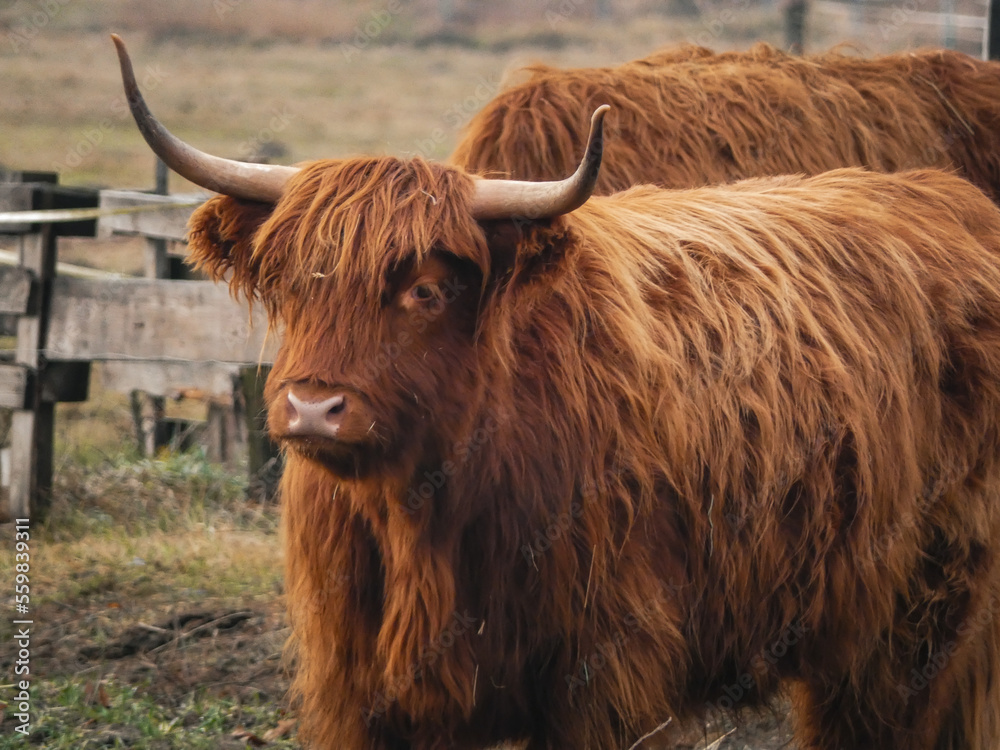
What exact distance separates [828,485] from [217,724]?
226 centimetres

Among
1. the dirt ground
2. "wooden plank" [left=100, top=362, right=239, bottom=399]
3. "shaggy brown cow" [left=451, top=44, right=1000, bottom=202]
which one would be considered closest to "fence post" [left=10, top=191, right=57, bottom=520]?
"wooden plank" [left=100, top=362, right=239, bottom=399]

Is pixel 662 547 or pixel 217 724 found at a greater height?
pixel 662 547

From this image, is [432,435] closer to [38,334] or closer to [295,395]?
[295,395]

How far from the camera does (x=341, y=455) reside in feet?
8.84

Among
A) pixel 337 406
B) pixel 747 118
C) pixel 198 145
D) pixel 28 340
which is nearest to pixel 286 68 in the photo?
pixel 198 145

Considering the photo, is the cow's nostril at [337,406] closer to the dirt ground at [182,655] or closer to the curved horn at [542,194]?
the curved horn at [542,194]

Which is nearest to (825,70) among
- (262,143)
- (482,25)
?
(262,143)

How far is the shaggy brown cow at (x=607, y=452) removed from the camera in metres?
2.86

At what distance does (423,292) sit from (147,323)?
3.62 metres

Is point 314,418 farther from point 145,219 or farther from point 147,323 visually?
point 145,219

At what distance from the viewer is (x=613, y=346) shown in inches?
125

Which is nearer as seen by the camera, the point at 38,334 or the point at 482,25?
the point at 38,334

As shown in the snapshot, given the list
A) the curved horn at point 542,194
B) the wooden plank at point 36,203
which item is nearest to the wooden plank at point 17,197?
the wooden plank at point 36,203

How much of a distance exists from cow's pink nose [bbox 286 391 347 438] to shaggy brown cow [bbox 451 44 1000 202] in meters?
2.87
